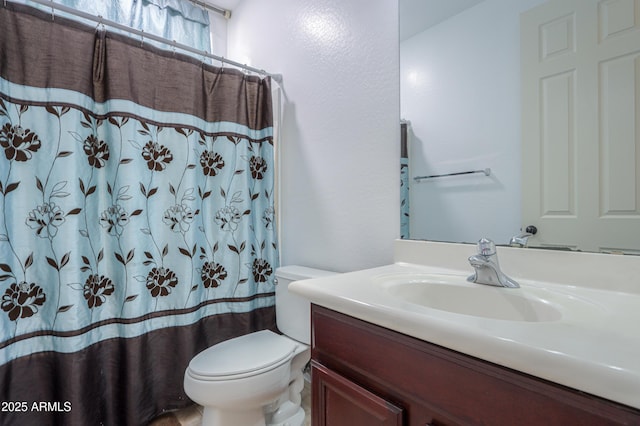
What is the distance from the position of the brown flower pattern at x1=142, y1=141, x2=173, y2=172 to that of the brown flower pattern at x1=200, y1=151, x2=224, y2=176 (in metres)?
0.16

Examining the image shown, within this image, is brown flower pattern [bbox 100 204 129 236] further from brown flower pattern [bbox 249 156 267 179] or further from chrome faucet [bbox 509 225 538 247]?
chrome faucet [bbox 509 225 538 247]

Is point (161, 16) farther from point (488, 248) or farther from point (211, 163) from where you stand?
point (488, 248)

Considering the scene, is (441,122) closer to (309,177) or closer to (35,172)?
(309,177)

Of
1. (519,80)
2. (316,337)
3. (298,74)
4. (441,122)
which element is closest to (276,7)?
(298,74)

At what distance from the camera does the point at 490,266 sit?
0.78 meters

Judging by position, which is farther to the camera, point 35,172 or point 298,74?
point 298,74

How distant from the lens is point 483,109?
3.14 feet

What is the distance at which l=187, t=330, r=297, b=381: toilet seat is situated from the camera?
1.07m

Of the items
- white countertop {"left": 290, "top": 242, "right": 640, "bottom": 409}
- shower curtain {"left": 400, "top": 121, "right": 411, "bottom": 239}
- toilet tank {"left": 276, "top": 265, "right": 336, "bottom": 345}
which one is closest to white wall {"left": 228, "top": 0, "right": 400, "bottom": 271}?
shower curtain {"left": 400, "top": 121, "right": 411, "bottom": 239}

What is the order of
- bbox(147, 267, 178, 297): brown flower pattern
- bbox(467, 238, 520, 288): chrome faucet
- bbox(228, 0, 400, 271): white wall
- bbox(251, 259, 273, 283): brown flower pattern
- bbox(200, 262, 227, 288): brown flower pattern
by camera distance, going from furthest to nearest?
bbox(251, 259, 273, 283): brown flower pattern
bbox(200, 262, 227, 288): brown flower pattern
bbox(147, 267, 178, 297): brown flower pattern
bbox(228, 0, 400, 271): white wall
bbox(467, 238, 520, 288): chrome faucet

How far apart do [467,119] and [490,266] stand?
0.51 m

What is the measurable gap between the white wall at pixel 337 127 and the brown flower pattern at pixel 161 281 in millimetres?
628

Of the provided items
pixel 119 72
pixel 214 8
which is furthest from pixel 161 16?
pixel 119 72

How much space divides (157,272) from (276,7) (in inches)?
65.8
